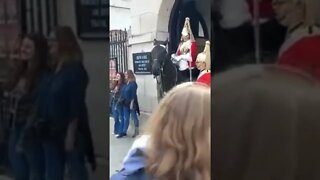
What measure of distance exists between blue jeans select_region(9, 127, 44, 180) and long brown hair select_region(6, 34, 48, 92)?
0.10m

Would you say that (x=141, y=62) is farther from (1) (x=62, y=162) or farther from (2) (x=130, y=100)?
(1) (x=62, y=162)

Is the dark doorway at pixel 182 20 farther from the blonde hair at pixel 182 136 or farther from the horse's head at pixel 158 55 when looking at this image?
the blonde hair at pixel 182 136

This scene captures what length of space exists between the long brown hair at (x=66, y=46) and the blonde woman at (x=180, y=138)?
0.41 meters

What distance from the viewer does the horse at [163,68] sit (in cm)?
331

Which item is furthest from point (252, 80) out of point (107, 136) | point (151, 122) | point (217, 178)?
point (151, 122)

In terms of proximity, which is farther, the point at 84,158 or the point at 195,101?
the point at 195,101

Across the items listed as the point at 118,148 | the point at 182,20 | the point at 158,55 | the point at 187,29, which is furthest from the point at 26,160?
the point at 158,55

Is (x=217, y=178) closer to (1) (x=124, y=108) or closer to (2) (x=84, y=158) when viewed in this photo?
(2) (x=84, y=158)

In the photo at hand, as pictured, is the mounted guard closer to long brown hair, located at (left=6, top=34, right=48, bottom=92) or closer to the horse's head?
the horse's head

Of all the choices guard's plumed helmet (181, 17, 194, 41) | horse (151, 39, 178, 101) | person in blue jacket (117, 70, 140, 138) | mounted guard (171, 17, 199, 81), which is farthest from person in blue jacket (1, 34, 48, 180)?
person in blue jacket (117, 70, 140, 138)

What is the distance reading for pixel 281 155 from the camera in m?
0.86

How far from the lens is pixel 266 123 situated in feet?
2.86

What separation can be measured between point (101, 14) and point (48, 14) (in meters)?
0.11

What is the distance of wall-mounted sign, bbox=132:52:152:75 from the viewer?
446 cm
